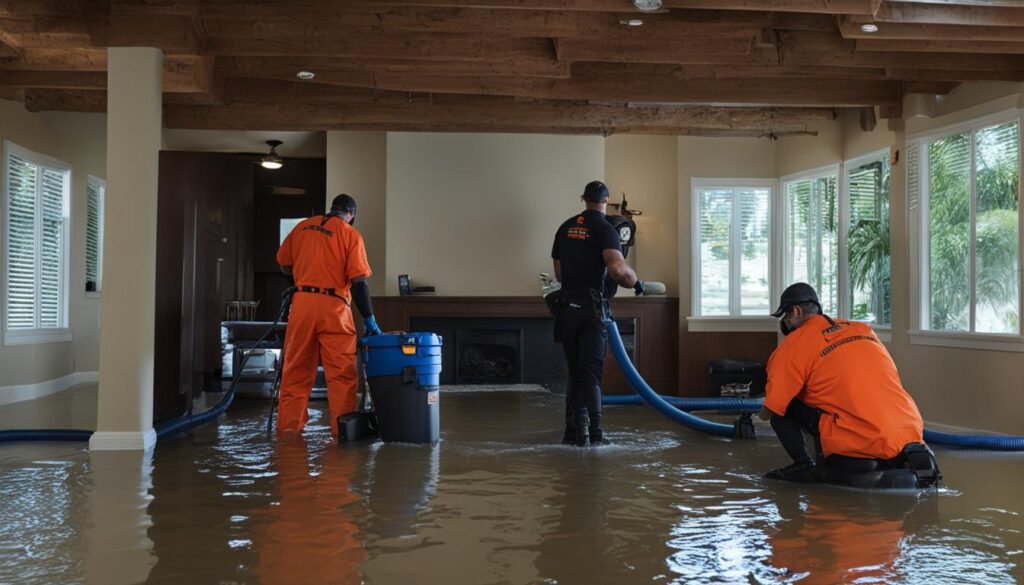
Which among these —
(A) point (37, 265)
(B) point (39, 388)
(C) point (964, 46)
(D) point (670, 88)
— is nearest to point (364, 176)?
(A) point (37, 265)

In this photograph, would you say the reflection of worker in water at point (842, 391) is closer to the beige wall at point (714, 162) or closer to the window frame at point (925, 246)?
the window frame at point (925, 246)

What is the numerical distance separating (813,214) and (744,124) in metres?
1.22

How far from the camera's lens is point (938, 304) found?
24.8 ft

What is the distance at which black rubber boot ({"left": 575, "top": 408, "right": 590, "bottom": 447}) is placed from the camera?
17.8ft

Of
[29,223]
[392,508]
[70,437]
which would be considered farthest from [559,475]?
[29,223]

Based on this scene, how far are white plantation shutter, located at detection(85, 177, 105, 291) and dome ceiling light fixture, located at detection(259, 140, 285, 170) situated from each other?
190cm

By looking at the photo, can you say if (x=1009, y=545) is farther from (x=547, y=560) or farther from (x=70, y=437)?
(x=70, y=437)

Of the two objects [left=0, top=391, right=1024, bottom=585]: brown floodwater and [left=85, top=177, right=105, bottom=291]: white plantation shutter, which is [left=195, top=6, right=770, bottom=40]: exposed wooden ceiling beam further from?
[left=85, top=177, right=105, bottom=291]: white plantation shutter

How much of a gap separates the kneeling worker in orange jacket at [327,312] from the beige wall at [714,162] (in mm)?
4993

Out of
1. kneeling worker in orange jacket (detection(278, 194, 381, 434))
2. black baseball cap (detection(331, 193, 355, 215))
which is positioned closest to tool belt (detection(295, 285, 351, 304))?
kneeling worker in orange jacket (detection(278, 194, 381, 434))

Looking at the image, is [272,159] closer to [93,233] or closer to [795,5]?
[93,233]

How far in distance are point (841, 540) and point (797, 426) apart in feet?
3.70

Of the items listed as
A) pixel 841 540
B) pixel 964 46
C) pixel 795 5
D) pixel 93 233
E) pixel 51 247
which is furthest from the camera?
pixel 93 233

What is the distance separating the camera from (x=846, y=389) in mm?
3908
